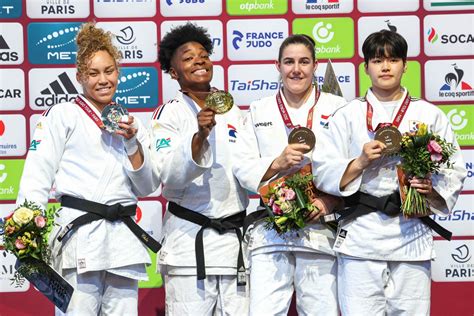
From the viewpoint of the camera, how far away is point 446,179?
5.27 meters

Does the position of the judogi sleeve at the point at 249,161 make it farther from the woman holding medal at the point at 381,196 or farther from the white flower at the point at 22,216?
the white flower at the point at 22,216

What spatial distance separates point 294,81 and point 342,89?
1217 mm

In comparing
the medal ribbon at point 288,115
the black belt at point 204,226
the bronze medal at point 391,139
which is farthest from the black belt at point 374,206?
the black belt at point 204,226

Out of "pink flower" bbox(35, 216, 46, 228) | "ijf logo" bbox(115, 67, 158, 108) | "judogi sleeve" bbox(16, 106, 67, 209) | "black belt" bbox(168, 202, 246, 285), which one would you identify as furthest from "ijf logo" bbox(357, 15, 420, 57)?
"pink flower" bbox(35, 216, 46, 228)

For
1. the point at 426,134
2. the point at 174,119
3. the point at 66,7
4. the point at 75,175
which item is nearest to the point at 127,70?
the point at 66,7

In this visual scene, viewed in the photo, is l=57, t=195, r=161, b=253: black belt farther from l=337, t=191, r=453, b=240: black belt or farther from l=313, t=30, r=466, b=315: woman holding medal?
l=337, t=191, r=453, b=240: black belt

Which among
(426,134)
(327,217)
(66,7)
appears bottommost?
(327,217)

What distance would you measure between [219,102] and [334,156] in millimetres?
724

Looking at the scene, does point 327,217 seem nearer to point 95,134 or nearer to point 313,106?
point 313,106

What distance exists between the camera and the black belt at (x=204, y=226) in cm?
550

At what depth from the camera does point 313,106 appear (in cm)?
558

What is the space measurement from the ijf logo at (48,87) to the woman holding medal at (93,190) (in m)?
1.25

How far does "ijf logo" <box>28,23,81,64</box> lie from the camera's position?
6.59m

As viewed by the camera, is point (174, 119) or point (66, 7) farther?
point (66, 7)
